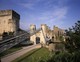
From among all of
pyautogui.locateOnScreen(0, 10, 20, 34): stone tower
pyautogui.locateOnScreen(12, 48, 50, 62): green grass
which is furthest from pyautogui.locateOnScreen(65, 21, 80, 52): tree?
pyautogui.locateOnScreen(0, 10, 20, 34): stone tower

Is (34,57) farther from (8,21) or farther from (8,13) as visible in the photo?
(8,13)

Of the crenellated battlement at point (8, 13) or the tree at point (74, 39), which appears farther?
the crenellated battlement at point (8, 13)

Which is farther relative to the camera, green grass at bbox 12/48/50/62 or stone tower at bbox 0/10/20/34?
stone tower at bbox 0/10/20/34

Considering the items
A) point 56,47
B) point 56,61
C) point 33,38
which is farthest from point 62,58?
point 33,38

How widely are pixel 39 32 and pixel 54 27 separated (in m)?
3.68

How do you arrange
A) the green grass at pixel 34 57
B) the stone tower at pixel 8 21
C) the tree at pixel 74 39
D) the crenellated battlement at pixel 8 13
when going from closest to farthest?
the green grass at pixel 34 57
the tree at pixel 74 39
the stone tower at pixel 8 21
the crenellated battlement at pixel 8 13

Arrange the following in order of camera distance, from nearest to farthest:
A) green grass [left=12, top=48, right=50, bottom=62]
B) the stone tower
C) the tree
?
1. green grass [left=12, top=48, right=50, bottom=62]
2. the tree
3. the stone tower

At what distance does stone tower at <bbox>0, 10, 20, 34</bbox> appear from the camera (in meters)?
29.4

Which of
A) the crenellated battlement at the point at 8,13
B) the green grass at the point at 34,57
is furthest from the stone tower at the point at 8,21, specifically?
the green grass at the point at 34,57

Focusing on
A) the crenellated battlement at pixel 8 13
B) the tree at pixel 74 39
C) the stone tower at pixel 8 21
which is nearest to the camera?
the tree at pixel 74 39

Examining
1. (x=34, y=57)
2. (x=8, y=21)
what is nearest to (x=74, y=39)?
(x=34, y=57)

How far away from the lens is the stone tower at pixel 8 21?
29.4 metres

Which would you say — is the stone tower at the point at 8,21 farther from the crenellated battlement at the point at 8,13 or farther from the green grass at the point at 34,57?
the green grass at the point at 34,57

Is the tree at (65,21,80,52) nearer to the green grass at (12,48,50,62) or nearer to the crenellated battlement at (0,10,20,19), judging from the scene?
the green grass at (12,48,50,62)
